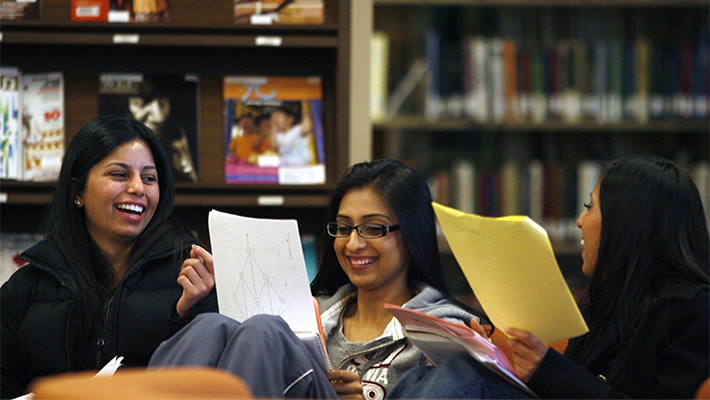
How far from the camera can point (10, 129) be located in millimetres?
2672

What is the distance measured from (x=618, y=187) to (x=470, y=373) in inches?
21.1

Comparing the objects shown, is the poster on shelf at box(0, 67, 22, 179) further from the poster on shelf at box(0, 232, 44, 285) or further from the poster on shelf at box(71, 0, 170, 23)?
the poster on shelf at box(71, 0, 170, 23)

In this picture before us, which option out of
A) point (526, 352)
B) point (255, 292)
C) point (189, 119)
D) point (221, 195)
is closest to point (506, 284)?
point (526, 352)

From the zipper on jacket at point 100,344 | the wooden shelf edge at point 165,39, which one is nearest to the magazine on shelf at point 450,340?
the zipper on jacket at point 100,344

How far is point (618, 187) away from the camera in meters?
1.60

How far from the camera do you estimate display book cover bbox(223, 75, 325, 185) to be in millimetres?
2719

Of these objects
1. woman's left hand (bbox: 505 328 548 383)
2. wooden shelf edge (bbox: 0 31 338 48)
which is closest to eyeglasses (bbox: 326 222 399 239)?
woman's left hand (bbox: 505 328 548 383)

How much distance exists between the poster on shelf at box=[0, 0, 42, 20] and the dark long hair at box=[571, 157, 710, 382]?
2102mm

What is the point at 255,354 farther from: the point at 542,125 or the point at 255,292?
the point at 542,125

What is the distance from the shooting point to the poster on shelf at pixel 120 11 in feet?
8.57

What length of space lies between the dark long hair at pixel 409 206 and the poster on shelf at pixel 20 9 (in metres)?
1.41

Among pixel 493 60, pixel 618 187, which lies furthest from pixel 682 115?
pixel 618 187

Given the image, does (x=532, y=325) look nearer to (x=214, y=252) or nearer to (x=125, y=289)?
(x=214, y=252)

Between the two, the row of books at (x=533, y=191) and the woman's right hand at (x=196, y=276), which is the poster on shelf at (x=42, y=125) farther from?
the row of books at (x=533, y=191)
